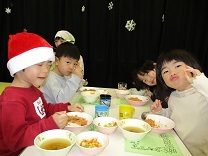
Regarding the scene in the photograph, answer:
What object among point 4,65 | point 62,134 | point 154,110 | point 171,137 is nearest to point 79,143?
point 62,134

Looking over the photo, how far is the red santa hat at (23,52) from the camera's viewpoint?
1.12 m

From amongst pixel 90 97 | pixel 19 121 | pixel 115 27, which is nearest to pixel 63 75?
pixel 90 97

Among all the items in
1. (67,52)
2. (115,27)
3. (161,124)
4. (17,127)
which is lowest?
(161,124)

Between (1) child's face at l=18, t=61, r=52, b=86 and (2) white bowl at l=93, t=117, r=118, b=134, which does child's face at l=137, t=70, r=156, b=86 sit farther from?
(1) child's face at l=18, t=61, r=52, b=86

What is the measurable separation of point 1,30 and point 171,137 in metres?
3.59

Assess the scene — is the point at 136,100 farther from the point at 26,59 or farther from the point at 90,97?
the point at 26,59

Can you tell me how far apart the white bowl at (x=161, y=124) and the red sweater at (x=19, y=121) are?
1.92ft

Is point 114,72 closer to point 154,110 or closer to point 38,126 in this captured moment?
point 154,110

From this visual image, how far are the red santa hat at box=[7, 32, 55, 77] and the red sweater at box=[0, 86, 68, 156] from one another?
0.15 metres

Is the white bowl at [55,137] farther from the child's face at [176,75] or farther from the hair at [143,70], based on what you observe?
the hair at [143,70]

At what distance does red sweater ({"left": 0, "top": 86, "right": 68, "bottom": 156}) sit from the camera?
935mm

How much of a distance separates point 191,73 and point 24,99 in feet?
3.37

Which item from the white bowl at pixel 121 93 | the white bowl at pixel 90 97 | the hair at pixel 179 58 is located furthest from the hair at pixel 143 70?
the white bowl at pixel 90 97

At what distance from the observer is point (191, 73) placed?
48.1 inches
